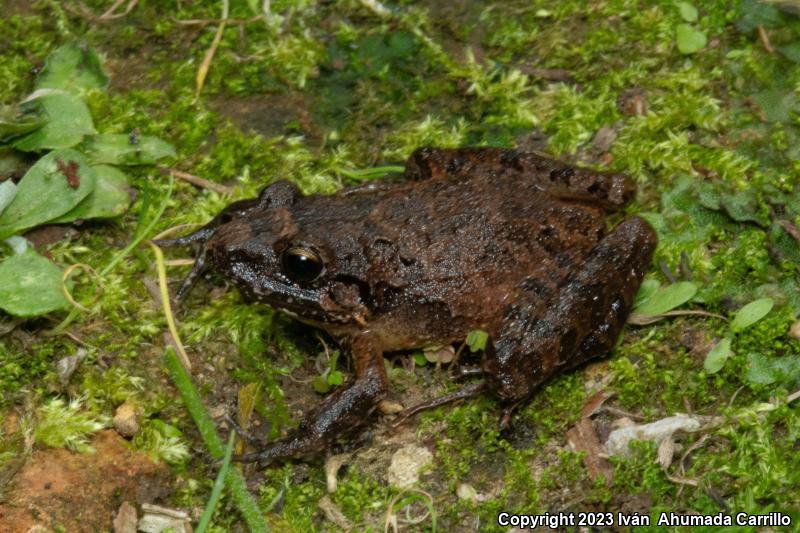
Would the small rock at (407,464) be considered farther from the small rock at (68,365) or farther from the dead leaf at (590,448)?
the small rock at (68,365)

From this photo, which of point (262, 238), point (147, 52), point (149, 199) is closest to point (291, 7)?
point (147, 52)

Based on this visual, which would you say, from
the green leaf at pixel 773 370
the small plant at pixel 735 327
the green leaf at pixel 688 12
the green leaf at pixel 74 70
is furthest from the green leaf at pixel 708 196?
the green leaf at pixel 74 70

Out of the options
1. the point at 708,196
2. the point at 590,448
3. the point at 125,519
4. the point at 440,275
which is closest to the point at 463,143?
the point at 440,275

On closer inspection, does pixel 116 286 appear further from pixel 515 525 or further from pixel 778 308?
pixel 778 308

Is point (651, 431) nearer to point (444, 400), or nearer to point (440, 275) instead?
point (444, 400)

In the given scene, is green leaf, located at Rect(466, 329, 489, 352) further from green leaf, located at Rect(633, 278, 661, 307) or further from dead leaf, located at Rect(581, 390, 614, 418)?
green leaf, located at Rect(633, 278, 661, 307)

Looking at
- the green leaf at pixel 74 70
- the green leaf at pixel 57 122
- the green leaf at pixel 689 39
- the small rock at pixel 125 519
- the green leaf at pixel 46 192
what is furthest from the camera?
the green leaf at pixel 689 39

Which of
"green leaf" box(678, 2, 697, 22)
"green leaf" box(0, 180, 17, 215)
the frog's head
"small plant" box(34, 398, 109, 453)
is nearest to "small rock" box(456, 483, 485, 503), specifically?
the frog's head
